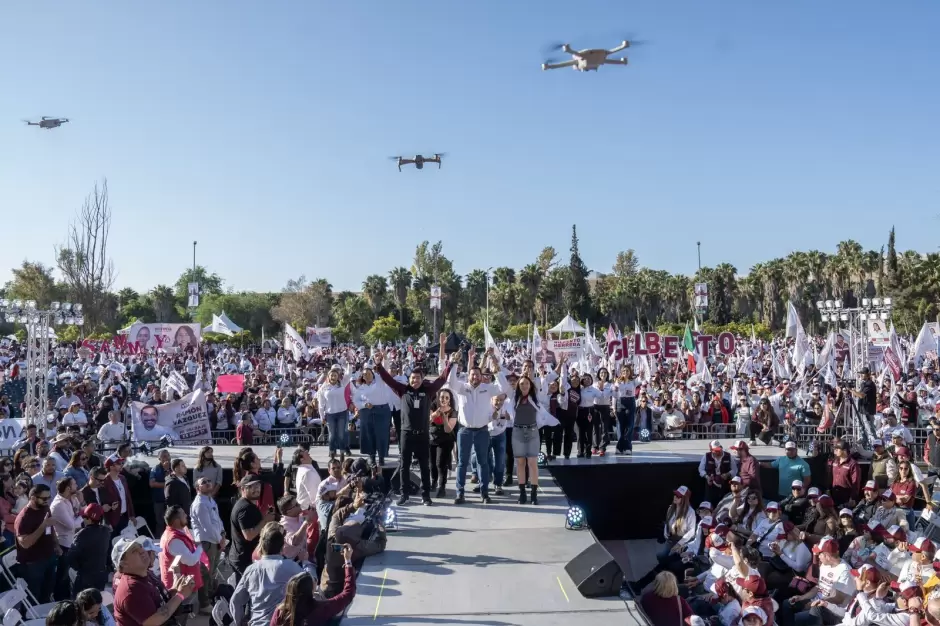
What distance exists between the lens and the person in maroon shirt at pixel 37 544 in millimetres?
7270

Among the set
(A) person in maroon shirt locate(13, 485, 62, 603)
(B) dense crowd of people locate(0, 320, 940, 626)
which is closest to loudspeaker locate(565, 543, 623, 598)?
(B) dense crowd of people locate(0, 320, 940, 626)

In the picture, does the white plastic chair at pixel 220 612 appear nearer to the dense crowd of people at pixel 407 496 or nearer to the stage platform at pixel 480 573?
the dense crowd of people at pixel 407 496

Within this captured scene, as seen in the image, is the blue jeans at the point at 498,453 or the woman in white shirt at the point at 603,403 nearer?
the blue jeans at the point at 498,453

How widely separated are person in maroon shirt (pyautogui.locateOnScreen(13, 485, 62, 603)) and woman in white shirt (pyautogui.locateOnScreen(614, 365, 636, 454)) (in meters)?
8.43

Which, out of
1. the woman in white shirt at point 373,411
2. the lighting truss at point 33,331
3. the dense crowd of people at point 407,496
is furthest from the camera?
the lighting truss at point 33,331

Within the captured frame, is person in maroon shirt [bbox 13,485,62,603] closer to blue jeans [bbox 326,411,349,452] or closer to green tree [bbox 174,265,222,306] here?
blue jeans [bbox 326,411,349,452]

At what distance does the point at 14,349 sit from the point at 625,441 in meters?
27.6

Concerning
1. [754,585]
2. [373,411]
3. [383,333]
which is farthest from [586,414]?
[383,333]

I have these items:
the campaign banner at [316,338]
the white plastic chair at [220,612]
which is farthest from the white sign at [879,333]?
the campaign banner at [316,338]

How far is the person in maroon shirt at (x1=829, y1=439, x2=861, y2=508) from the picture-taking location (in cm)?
1231

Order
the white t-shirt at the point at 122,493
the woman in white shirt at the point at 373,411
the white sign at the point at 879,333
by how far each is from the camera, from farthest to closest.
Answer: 1. the white sign at the point at 879,333
2. the woman in white shirt at the point at 373,411
3. the white t-shirt at the point at 122,493

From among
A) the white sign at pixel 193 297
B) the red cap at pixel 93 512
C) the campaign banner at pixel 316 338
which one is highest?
the white sign at pixel 193 297

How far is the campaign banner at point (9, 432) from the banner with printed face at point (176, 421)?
6.31ft

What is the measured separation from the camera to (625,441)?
1316 cm
